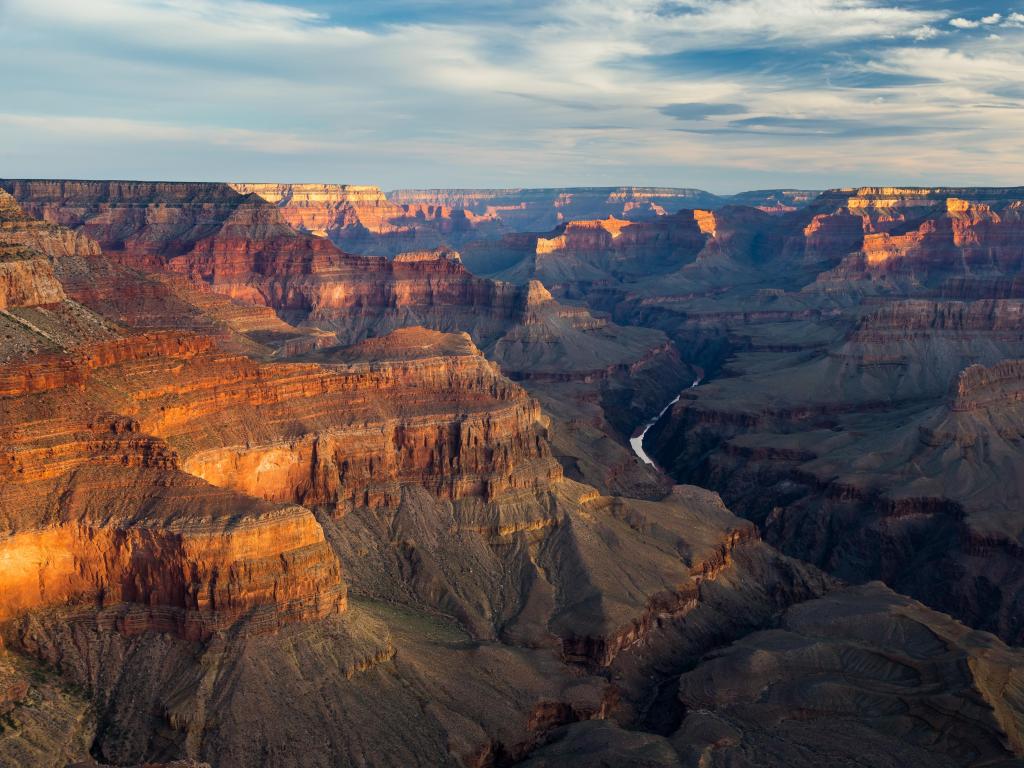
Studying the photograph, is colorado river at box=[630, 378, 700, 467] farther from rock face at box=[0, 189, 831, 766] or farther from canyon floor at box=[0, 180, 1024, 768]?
rock face at box=[0, 189, 831, 766]

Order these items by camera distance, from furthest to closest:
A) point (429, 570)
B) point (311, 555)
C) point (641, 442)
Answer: point (641, 442) < point (429, 570) < point (311, 555)

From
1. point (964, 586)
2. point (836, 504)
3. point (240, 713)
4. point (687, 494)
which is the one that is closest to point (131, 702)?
point (240, 713)

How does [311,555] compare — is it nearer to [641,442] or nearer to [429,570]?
[429,570]

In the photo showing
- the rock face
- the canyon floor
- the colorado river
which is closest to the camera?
the rock face

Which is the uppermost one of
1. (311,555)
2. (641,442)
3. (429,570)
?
(311,555)

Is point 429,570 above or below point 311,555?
below

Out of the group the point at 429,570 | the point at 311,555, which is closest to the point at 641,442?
the point at 429,570

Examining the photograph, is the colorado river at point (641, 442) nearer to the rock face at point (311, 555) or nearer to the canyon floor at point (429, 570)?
the canyon floor at point (429, 570)

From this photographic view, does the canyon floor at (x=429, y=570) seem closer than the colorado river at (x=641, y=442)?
Yes

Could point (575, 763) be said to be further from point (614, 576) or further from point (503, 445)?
point (503, 445)

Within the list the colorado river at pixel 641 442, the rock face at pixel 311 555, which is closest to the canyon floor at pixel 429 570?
the rock face at pixel 311 555

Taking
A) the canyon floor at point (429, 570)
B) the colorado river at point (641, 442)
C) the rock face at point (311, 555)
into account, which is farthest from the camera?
the colorado river at point (641, 442)

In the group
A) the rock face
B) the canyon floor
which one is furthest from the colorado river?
the rock face
